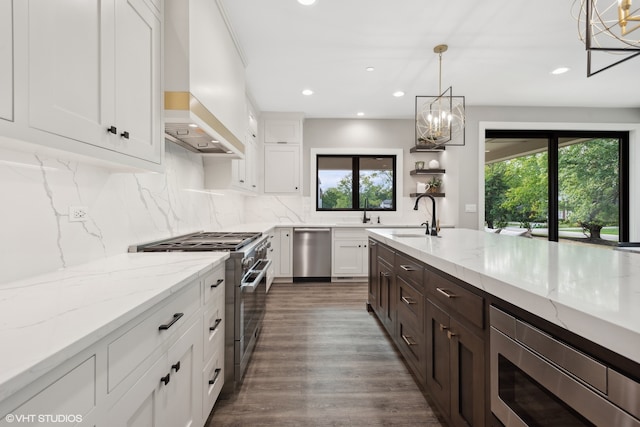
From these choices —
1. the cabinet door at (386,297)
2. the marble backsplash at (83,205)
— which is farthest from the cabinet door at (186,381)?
the cabinet door at (386,297)

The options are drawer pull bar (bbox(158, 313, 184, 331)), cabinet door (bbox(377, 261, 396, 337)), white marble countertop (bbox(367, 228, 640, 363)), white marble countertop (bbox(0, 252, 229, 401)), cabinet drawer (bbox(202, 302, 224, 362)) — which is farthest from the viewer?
cabinet door (bbox(377, 261, 396, 337))

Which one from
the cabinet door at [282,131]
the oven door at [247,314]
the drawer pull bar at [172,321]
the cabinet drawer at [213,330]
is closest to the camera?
the drawer pull bar at [172,321]

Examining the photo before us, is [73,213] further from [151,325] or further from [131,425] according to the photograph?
[131,425]

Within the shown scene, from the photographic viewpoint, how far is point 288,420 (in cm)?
154

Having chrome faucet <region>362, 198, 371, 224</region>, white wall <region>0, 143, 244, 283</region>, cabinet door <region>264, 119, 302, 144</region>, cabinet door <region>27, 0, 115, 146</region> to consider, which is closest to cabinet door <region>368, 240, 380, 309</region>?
white wall <region>0, 143, 244, 283</region>

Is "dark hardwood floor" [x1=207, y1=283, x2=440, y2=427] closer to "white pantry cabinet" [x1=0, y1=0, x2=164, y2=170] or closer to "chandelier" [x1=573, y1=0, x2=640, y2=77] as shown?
"white pantry cabinet" [x1=0, y1=0, x2=164, y2=170]

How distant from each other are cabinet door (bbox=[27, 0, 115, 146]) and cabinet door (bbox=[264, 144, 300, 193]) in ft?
11.6

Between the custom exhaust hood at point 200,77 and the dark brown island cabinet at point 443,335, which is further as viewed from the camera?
the custom exhaust hood at point 200,77

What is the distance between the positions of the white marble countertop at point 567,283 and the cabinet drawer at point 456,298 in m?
0.06

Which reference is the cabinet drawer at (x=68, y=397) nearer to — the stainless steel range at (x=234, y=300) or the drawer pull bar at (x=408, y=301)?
the stainless steel range at (x=234, y=300)

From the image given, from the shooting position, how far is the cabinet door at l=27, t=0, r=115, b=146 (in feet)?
2.71

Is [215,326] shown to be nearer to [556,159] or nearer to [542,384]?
[542,384]

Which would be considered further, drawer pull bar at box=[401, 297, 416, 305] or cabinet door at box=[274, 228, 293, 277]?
cabinet door at box=[274, 228, 293, 277]

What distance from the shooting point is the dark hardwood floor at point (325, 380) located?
1.57 m
